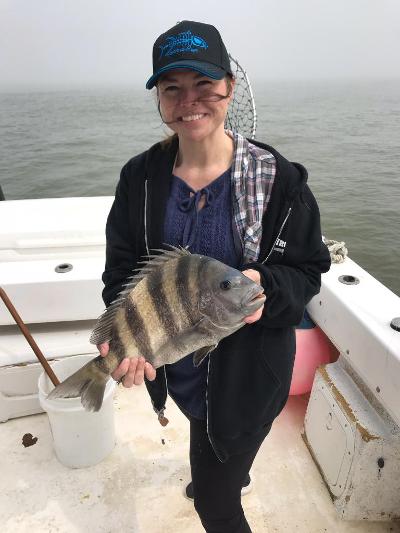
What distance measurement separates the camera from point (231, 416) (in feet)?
4.77

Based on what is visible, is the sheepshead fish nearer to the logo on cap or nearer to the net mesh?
the logo on cap

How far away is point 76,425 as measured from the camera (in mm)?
2359

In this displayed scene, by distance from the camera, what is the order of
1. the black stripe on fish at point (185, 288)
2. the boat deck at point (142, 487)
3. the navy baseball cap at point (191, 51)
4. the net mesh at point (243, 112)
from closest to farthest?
the navy baseball cap at point (191, 51) → the black stripe on fish at point (185, 288) → the boat deck at point (142, 487) → the net mesh at point (243, 112)

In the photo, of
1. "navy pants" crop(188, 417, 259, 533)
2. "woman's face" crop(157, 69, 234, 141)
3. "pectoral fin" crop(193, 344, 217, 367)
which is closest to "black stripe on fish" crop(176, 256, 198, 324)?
"pectoral fin" crop(193, 344, 217, 367)

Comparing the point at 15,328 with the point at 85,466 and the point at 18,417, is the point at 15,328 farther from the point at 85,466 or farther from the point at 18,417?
the point at 85,466

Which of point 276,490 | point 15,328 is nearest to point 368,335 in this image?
point 276,490

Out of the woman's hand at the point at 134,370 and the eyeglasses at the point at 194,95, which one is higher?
the eyeglasses at the point at 194,95

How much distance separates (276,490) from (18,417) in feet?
6.07

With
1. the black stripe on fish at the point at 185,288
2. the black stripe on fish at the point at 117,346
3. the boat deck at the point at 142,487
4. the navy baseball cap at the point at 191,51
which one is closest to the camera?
the navy baseball cap at the point at 191,51

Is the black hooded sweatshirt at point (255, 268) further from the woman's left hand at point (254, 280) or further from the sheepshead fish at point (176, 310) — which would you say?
the sheepshead fish at point (176, 310)

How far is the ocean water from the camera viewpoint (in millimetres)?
A: 9914

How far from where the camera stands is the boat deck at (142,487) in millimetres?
2207

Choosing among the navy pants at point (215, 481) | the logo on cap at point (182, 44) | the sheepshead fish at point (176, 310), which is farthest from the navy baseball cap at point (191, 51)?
the navy pants at point (215, 481)

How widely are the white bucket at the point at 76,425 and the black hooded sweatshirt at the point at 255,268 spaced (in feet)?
3.33
